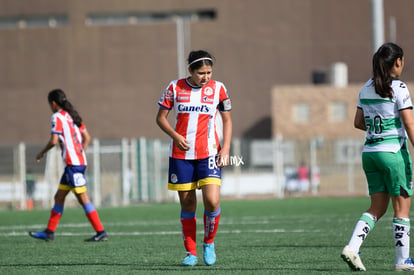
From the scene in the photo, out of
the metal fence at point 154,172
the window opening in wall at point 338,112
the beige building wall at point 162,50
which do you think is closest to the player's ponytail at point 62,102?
the metal fence at point 154,172

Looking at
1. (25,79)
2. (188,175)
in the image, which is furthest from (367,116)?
(25,79)

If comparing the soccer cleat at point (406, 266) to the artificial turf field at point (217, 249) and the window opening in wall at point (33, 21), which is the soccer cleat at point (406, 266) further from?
the window opening in wall at point (33, 21)

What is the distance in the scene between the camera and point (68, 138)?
12.7 meters

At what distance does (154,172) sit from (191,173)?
908 inches

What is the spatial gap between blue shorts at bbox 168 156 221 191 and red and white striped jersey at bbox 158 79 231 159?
0.06 m

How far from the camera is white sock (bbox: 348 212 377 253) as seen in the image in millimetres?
7711

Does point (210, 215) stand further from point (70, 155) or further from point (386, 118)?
point (70, 155)

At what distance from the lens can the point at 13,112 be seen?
55969 mm

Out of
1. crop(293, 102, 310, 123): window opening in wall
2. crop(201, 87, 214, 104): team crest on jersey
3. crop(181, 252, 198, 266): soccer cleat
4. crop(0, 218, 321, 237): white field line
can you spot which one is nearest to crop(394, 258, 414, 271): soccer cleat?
crop(181, 252, 198, 266): soccer cleat

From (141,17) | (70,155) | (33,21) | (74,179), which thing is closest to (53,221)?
(74,179)

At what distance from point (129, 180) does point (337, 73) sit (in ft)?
80.6

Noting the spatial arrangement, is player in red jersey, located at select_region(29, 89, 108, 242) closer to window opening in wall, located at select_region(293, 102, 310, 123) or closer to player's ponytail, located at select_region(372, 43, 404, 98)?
player's ponytail, located at select_region(372, 43, 404, 98)

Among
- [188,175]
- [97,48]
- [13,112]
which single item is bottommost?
[188,175]

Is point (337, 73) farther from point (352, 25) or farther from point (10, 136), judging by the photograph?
point (10, 136)
